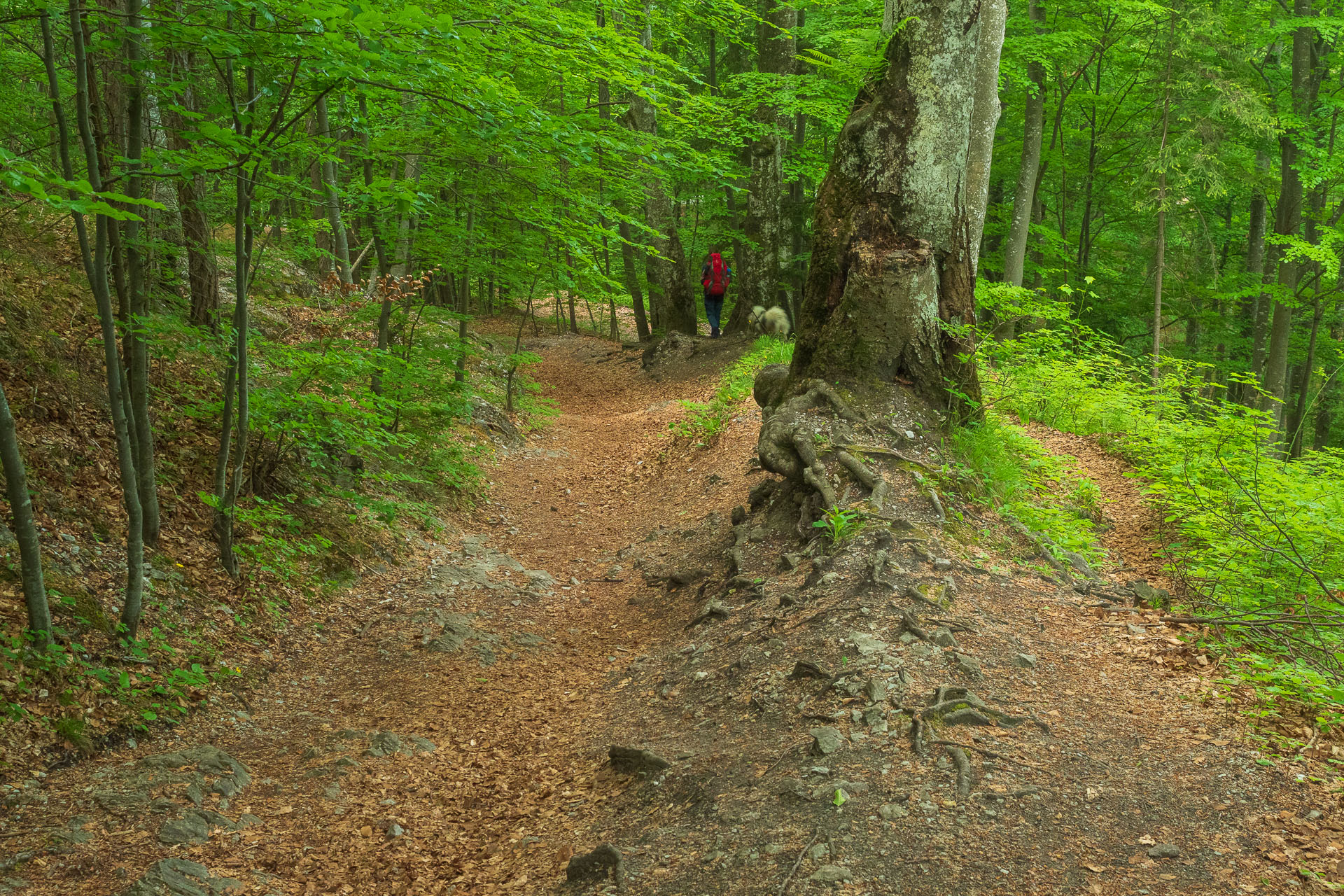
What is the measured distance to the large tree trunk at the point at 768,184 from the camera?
548 inches

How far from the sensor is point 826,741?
3596 millimetres

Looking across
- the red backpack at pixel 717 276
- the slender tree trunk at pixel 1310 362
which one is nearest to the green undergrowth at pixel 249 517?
the red backpack at pixel 717 276

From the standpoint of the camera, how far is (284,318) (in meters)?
10.6

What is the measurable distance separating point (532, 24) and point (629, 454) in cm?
690

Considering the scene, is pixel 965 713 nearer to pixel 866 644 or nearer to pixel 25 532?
pixel 866 644

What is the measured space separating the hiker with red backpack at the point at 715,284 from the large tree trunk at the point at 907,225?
918cm

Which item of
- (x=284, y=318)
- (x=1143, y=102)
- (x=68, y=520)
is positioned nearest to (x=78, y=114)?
(x=68, y=520)

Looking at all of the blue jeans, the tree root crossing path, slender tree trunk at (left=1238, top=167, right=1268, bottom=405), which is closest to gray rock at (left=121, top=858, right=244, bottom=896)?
the tree root crossing path

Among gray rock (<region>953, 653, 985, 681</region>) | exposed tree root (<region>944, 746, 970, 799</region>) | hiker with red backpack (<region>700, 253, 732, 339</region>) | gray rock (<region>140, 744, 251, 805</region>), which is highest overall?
hiker with red backpack (<region>700, 253, 732, 339</region>)

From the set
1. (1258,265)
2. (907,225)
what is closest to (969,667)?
(907,225)

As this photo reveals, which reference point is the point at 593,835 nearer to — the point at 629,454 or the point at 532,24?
the point at 532,24

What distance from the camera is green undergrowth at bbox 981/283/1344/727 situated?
4.07m

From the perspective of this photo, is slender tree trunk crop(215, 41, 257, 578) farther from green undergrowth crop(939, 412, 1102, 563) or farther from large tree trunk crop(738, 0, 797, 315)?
large tree trunk crop(738, 0, 797, 315)

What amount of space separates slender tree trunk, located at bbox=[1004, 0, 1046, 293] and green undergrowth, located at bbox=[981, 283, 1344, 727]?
2.88m
